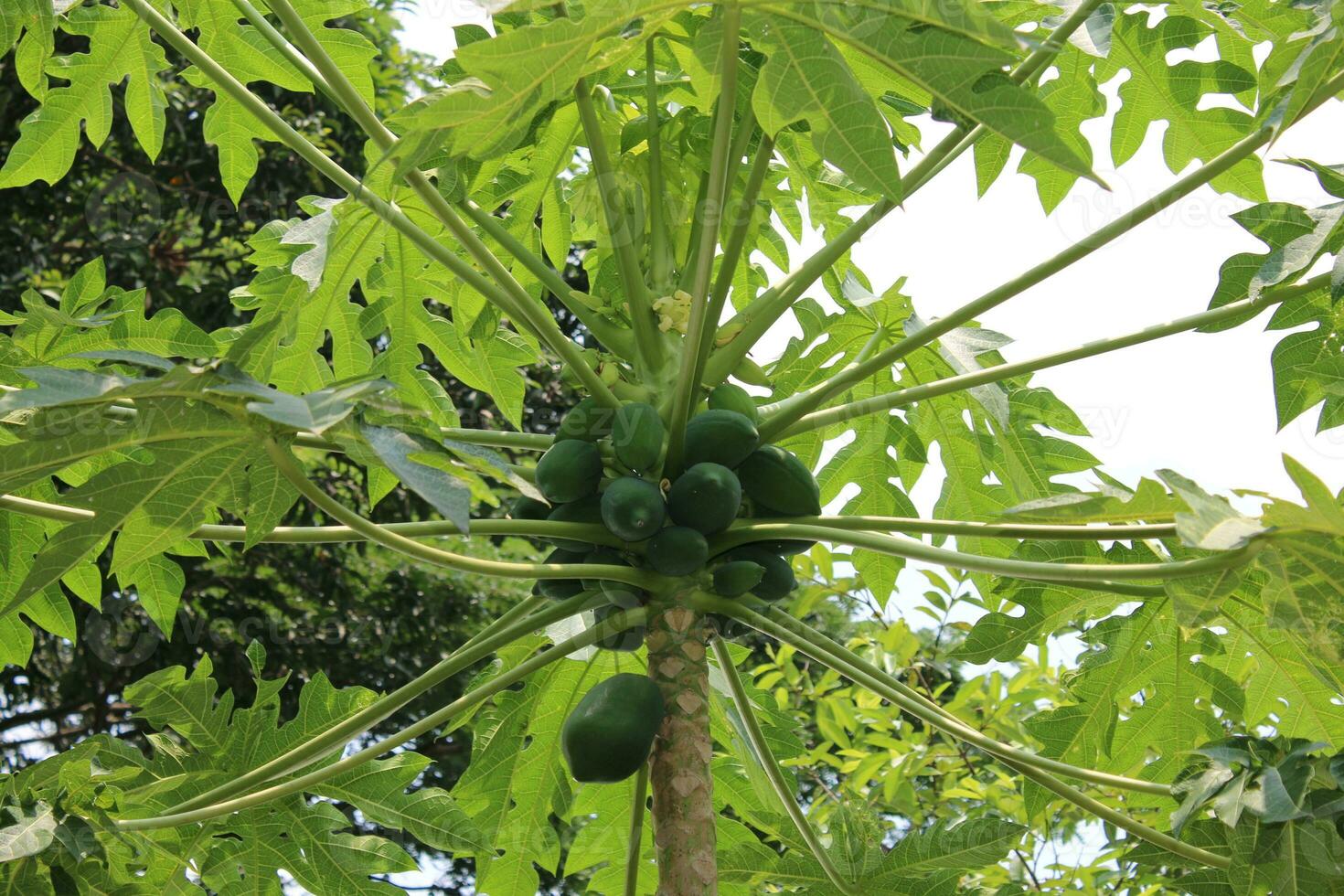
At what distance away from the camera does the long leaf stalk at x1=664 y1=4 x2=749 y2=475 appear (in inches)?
63.8

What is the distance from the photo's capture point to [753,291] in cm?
273

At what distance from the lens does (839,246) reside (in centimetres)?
201

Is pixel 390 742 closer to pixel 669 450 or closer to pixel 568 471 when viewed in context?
pixel 568 471

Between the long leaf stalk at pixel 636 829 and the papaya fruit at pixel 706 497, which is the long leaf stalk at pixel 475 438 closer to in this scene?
the papaya fruit at pixel 706 497

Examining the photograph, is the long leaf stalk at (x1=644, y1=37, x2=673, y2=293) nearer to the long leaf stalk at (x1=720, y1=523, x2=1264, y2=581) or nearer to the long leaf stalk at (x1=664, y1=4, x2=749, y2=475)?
the long leaf stalk at (x1=664, y1=4, x2=749, y2=475)

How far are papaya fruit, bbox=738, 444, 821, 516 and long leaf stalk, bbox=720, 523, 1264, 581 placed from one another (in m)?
0.05

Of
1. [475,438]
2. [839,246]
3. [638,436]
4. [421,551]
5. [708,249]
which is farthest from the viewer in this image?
[475,438]

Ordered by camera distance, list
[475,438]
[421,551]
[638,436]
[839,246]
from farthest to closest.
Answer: [475,438]
[839,246]
[638,436]
[421,551]

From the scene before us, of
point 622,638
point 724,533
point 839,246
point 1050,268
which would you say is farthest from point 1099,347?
point 622,638

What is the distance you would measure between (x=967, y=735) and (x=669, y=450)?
0.59 m

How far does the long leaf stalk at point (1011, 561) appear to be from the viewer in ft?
5.15

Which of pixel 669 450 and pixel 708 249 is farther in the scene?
pixel 669 450

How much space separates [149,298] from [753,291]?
5.66 metres

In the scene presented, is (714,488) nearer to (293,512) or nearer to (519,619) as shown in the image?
(519,619)
